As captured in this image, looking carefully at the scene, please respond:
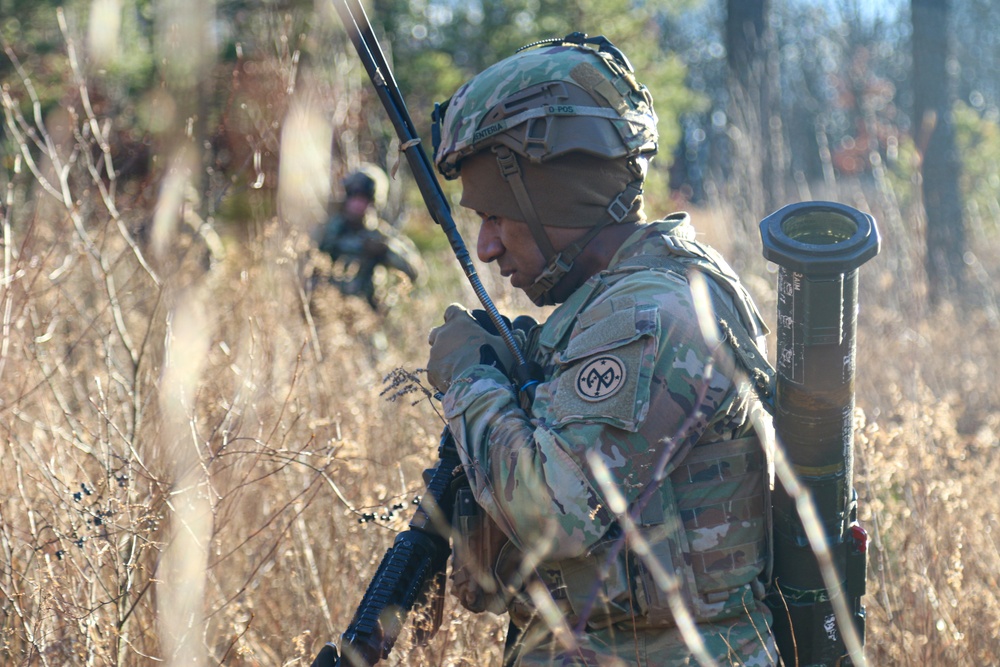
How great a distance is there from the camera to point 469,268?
2.28m

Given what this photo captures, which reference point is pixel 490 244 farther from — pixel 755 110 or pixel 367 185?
pixel 755 110

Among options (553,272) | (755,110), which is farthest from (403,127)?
(755,110)

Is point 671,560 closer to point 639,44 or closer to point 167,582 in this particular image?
point 167,582

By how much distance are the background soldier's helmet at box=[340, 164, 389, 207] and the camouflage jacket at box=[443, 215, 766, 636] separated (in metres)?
5.11

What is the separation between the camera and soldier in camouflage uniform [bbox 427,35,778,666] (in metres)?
1.71

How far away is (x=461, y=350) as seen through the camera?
2.08 m

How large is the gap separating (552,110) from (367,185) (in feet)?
16.4

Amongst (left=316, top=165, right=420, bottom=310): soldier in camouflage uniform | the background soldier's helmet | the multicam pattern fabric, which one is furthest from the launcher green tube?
the background soldier's helmet

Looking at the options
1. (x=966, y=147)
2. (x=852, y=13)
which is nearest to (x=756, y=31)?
(x=966, y=147)

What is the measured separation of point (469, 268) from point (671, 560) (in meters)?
0.85

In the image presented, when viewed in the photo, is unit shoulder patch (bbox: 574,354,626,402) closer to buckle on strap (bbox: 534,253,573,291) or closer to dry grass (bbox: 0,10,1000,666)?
buckle on strap (bbox: 534,253,573,291)

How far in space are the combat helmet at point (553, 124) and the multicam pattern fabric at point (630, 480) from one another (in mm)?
183

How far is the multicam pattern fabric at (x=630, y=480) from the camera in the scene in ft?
5.59

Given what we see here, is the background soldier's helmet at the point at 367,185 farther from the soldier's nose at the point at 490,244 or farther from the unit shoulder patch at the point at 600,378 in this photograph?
the unit shoulder patch at the point at 600,378
